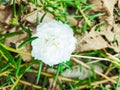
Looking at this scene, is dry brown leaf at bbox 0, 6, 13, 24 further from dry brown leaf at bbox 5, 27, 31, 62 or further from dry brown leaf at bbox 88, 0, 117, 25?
dry brown leaf at bbox 88, 0, 117, 25

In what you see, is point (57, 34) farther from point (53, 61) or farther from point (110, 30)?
point (110, 30)

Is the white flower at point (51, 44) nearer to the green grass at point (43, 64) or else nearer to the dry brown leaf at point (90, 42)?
the green grass at point (43, 64)

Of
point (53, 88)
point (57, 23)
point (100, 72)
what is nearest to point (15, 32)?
point (57, 23)

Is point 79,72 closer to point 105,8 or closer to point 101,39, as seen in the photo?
point 101,39

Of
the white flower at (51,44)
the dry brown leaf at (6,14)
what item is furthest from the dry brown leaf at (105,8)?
the dry brown leaf at (6,14)

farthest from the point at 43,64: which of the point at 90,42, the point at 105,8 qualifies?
the point at 105,8
